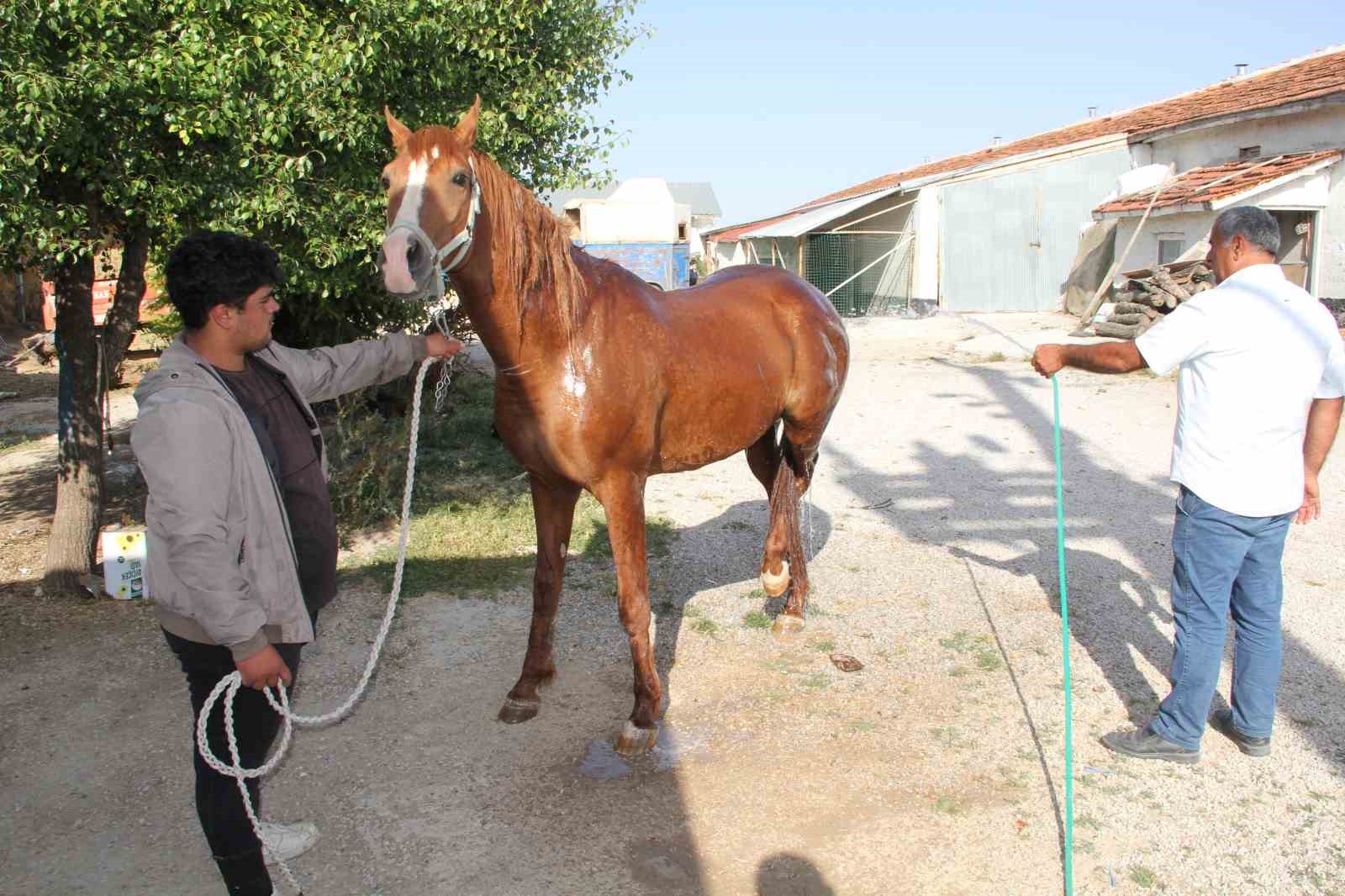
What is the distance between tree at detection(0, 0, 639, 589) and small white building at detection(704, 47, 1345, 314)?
45.0 ft

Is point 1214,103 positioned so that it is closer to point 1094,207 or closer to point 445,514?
point 1094,207

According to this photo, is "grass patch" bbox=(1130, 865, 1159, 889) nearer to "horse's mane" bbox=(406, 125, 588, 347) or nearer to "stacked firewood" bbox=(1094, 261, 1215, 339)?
"horse's mane" bbox=(406, 125, 588, 347)

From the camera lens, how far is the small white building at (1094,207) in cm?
1490

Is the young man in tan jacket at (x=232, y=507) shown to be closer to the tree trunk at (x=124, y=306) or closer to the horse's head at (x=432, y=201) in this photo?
the horse's head at (x=432, y=201)

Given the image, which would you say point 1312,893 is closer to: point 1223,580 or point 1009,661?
point 1223,580

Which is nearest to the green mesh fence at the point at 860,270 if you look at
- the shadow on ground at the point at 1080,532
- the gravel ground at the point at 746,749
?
the shadow on ground at the point at 1080,532

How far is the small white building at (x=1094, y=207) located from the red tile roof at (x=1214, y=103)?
0.08 m

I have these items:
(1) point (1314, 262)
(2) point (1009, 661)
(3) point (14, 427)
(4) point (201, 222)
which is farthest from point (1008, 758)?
(1) point (1314, 262)

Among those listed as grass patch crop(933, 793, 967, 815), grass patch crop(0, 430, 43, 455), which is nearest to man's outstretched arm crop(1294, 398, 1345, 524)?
grass patch crop(933, 793, 967, 815)

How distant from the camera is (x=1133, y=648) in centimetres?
429

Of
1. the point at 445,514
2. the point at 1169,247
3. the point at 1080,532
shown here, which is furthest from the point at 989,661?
the point at 1169,247

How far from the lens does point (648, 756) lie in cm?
351

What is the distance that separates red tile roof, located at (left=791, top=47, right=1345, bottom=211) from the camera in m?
16.1

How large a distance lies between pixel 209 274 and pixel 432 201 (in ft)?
2.48
